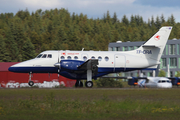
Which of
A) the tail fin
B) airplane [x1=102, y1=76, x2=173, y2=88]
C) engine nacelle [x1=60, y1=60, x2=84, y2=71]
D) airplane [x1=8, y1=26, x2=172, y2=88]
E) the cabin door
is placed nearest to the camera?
engine nacelle [x1=60, y1=60, x2=84, y2=71]

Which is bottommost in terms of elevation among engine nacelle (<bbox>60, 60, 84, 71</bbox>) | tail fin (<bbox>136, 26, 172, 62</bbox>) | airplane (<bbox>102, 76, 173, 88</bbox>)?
airplane (<bbox>102, 76, 173, 88</bbox>)

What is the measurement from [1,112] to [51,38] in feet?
467

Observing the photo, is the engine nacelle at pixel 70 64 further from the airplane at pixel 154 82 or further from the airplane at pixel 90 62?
the airplane at pixel 154 82

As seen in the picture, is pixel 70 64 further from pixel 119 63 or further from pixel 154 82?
pixel 154 82

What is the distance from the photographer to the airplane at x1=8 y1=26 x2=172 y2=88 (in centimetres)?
3216

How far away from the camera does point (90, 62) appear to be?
31203 millimetres

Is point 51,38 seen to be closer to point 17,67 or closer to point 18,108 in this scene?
point 17,67

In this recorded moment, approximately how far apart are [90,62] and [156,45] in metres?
9.47

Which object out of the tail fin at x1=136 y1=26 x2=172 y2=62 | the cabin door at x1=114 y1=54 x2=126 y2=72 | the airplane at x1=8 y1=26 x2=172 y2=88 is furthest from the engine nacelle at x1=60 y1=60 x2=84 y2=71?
the tail fin at x1=136 y1=26 x2=172 y2=62

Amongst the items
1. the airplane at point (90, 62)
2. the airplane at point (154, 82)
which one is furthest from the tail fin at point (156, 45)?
the airplane at point (154, 82)

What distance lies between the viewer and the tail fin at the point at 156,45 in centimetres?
3528

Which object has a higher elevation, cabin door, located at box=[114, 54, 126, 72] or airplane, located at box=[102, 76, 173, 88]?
cabin door, located at box=[114, 54, 126, 72]

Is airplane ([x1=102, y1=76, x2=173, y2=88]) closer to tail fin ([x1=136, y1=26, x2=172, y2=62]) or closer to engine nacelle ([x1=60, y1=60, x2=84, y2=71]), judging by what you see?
tail fin ([x1=136, y1=26, x2=172, y2=62])

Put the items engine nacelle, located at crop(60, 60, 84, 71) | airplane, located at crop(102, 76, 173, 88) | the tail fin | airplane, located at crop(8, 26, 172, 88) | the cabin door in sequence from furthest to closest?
airplane, located at crop(102, 76, 173, 88) → the tail fin → the cabin door → airplane, located at crop(8, 26, 172, 88) → engine nacelle, located at crop(60, 60, 84, 71)
